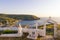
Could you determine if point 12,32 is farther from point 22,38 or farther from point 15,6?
point 15,6

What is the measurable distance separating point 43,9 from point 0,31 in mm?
734

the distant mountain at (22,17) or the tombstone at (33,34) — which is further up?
the distant mountain at (22,17)

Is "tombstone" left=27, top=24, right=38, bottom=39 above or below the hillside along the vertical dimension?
below

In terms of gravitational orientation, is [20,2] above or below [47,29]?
above

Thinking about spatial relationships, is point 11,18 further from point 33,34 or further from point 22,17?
point 33,34

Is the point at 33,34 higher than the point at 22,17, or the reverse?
the point at 22,17

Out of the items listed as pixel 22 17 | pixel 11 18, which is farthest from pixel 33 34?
pixel 11 18

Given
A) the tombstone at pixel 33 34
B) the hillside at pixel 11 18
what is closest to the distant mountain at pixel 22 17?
the hillside at pixel 11 18

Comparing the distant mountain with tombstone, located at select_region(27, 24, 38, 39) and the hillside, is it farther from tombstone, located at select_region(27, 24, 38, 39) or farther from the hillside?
tombstone, located at select_region(27, 24, 38, 39)

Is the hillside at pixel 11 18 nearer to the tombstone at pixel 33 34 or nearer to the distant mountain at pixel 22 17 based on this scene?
the distant mountain at pixel 22 17

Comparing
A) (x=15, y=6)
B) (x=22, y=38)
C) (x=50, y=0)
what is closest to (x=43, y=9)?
(x=50, y=0)

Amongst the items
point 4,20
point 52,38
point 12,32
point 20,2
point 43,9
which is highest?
point 20,2

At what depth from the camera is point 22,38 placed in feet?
5.87

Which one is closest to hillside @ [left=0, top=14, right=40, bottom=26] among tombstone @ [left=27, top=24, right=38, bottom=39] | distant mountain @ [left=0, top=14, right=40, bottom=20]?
distant mountain @ [left=0, top=14, right=40, bottom=20]
